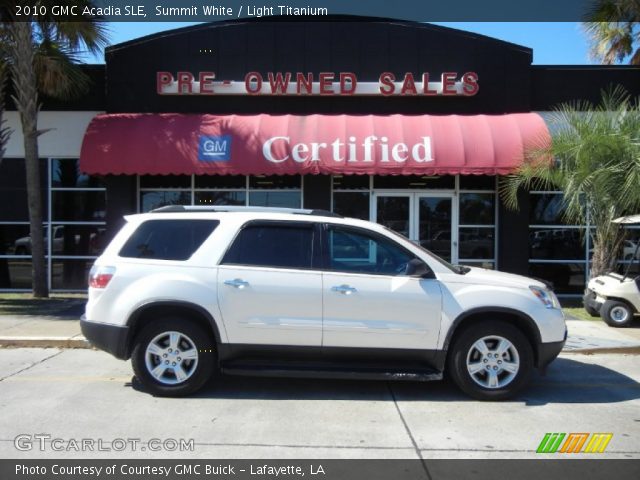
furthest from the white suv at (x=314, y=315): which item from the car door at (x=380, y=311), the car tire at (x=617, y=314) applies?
the car tire at (x=617, y=314)

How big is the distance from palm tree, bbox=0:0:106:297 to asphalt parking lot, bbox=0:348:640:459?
597 centimetres

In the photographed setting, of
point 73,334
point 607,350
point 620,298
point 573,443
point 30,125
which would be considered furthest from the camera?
point 30,125

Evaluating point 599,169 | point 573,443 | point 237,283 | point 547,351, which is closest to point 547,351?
point 547,351

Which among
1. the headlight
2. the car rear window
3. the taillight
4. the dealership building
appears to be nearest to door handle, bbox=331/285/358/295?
the car rear window

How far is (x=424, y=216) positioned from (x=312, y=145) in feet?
10.6

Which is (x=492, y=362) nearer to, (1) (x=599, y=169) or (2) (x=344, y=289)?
(2) (x=344, y=289)

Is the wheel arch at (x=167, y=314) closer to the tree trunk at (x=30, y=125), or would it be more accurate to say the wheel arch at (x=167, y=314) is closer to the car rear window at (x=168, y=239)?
the car rear window at (x=168, y=239)

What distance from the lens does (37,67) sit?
1280 cm

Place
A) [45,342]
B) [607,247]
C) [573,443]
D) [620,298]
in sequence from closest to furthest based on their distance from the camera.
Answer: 1. [573,443]
2. [45,342]
3. [620,298]
4. [607,247]

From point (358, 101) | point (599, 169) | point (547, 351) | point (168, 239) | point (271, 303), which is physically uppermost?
point (358, 101)

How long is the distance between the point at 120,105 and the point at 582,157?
10040 mm

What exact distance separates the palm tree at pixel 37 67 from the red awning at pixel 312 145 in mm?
1263
